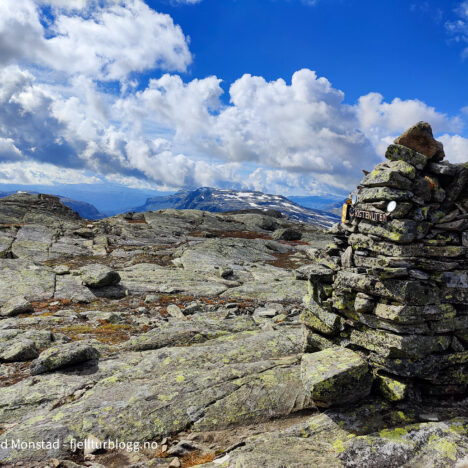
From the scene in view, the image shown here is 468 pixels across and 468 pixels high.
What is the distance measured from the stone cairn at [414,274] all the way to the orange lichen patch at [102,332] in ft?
40.6

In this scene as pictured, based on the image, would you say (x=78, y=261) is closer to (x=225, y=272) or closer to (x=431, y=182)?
(x=225, y=272)

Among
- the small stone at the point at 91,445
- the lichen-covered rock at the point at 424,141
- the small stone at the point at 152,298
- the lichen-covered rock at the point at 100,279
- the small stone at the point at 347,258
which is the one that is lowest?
the small stone at the point at 91,445

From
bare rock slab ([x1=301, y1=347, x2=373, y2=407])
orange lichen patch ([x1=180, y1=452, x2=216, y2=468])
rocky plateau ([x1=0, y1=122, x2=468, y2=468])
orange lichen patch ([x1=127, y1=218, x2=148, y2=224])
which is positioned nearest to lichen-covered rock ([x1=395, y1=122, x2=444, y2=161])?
rocky plateau ([x1=0, y1=122, x2=468, y2=468])

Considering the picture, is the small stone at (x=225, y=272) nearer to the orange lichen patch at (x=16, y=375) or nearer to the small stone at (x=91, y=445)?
the orange lichen patch at (x=16, y=375)

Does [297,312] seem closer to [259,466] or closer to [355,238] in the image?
[355,238]

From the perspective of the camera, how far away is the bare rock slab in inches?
365

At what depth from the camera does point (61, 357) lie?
12.3 metres

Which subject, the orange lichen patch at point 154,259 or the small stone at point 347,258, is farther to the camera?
the orange lichen patch at point 154,259

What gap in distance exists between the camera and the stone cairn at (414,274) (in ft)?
31.4

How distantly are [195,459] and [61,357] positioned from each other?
24.2 feet

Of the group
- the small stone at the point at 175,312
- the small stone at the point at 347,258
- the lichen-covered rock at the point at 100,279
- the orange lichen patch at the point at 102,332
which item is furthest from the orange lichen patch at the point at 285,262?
the small stone at the point at 347,258

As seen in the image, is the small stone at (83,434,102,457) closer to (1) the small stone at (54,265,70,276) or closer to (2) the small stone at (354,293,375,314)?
(2) the small stone at (354,293,375,314)

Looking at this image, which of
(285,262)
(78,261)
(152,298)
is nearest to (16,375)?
(152,298)

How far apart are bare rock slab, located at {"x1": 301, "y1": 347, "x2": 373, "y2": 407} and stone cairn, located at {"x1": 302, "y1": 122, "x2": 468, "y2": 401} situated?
0.72 m
